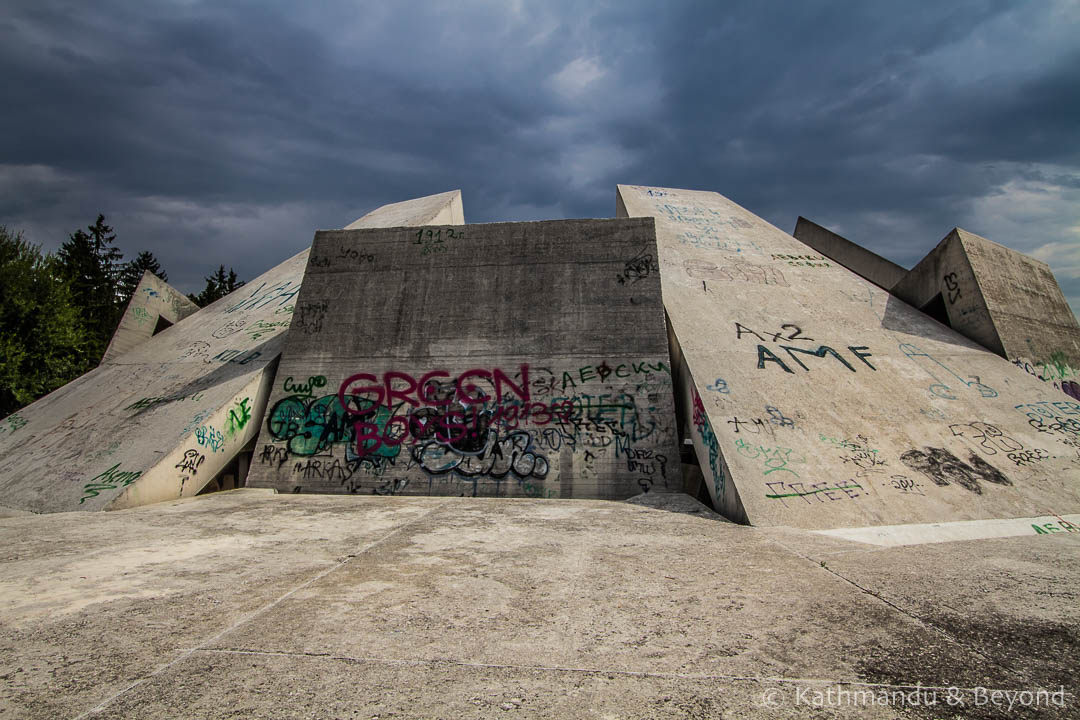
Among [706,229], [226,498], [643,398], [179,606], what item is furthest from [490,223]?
[179,606]

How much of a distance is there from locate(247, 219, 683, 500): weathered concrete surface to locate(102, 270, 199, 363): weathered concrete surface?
5.68 metres

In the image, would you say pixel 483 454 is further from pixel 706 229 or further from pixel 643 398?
pixel 706 229

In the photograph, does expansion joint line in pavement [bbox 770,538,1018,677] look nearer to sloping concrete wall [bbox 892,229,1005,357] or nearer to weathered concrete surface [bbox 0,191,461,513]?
sloping concrete wall [bbox 892,229,1005,357]

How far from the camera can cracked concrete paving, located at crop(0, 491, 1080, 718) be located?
8.23ft

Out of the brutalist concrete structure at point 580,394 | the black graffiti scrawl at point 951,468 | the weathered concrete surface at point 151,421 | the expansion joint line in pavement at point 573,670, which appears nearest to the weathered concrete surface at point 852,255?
the brutalist concrete structure at point 580,394

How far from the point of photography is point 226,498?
916 centimetres

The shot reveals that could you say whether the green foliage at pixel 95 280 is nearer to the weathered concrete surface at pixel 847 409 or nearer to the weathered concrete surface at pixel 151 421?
the weathered concrete surface at pixel 151 421

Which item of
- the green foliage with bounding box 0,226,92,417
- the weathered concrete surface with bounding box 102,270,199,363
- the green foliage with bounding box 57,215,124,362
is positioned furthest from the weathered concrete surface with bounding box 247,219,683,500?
the green foliage with bounding box 57,215,124,362

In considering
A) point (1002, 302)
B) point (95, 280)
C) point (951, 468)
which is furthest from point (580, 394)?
point (95, 280)

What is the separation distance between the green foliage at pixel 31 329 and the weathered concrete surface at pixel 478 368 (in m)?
14.2

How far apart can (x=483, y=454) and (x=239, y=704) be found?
301 inches

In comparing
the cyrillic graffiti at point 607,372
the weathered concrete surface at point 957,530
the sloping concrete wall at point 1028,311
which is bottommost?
the weathered concrete surface at point 957,530

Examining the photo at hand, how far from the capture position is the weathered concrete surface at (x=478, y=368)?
32.5 ft

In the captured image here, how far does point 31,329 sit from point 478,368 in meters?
18.9
